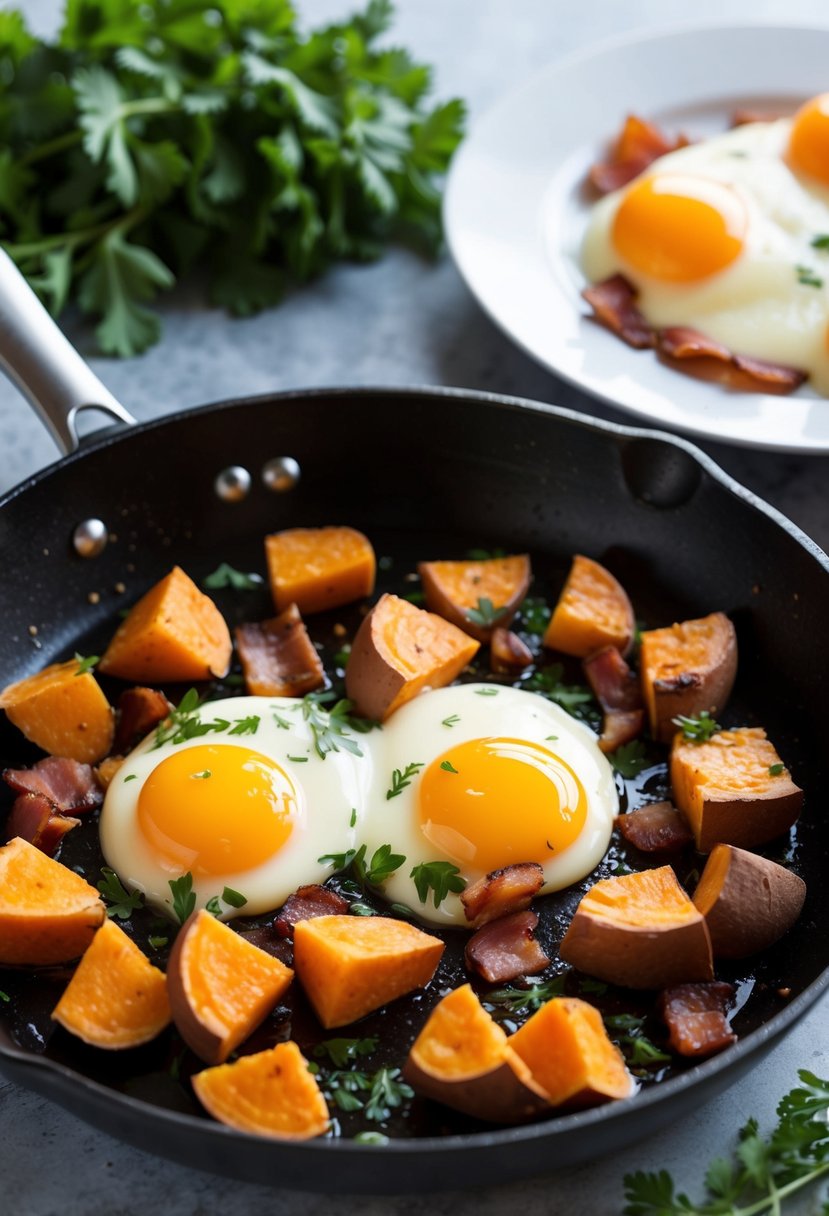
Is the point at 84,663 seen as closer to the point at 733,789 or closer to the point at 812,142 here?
the point at 733,789

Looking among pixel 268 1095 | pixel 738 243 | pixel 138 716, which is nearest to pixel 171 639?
pixel 138 716

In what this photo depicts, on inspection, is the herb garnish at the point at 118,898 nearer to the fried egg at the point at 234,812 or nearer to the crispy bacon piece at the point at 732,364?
the fried egg at the point at 234,812

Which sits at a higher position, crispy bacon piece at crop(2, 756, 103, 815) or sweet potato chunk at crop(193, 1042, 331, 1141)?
crispy bacon piece at crop(2, 756, 103, 815)

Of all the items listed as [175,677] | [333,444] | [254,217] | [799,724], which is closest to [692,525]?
[799,724]

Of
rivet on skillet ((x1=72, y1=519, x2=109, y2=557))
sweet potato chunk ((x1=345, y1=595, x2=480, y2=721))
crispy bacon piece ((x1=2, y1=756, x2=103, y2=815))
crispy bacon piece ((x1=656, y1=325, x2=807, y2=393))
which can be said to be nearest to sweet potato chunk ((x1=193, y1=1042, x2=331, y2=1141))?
crispy bacon piece ((x1=2, y1=756, x2=103, y2=815))

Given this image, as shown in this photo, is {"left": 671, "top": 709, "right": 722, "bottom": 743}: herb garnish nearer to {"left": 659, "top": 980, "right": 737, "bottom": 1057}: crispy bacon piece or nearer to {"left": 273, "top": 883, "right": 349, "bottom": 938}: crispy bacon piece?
{"left": 659, "top": 980, "right": 737, "bottom": 1057}: crispy bacon piece

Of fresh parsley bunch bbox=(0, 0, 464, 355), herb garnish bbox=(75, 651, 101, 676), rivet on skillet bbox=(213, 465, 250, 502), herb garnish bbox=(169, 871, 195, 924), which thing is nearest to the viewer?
herb garnish bbox=(169, 871, 195, 924)

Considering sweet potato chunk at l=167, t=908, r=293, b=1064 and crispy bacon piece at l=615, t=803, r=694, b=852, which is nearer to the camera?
sweet potato chunk at l=167, t=908, r=293, b=1064
